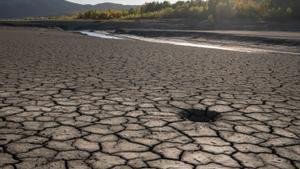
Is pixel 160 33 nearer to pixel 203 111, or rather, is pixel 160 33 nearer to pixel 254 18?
pixel 254 18

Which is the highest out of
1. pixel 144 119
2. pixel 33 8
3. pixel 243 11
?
pixel 33 8

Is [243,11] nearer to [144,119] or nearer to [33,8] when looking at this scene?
[144,119]

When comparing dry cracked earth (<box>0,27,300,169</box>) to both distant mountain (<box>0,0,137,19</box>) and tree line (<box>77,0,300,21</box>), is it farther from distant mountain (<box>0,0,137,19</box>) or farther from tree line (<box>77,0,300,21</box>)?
distant mountain (<box>0,0,137,19</box>)

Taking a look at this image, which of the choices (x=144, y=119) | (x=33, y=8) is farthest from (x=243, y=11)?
(x=33, y=8)

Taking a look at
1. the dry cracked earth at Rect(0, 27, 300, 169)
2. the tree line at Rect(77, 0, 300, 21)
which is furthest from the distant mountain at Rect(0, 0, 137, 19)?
the dry cracked earth at Rect(0, 27, 300, 169)

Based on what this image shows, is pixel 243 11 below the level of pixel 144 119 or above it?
above

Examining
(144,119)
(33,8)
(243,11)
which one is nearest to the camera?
(144,119)

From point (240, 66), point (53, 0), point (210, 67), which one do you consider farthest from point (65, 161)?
point (53, 0)

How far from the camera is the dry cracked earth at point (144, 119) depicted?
9.95ft

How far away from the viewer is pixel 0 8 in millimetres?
125688

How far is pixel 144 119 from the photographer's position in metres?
4.09

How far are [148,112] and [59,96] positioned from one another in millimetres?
1417

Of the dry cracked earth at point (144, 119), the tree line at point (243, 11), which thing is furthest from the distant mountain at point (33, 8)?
the dry cracked earth at point (144, 119)

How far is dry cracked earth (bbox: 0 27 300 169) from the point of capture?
303 centimetres
